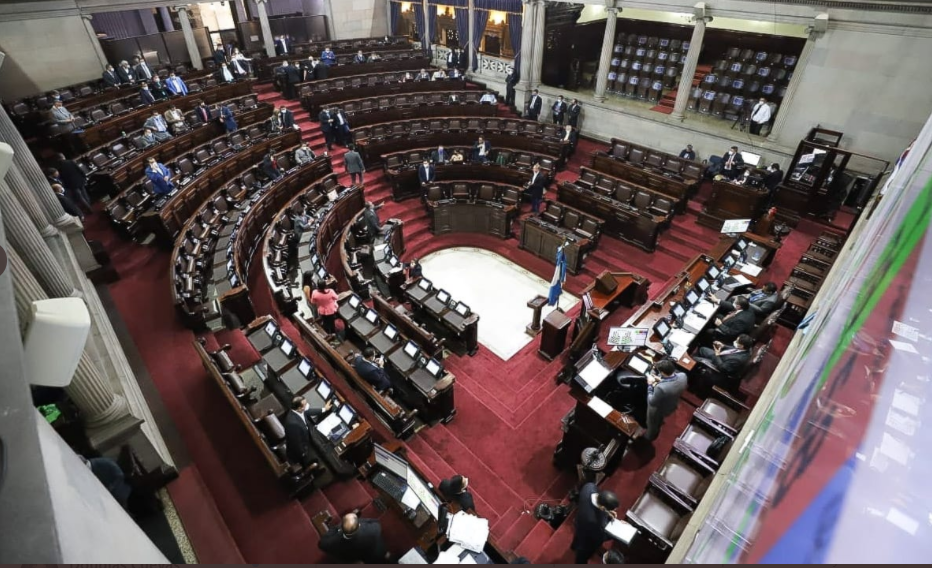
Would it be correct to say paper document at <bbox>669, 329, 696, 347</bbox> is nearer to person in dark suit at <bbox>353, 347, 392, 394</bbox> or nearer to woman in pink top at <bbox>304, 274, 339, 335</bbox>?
person in dark suit at <bbox>353, 347, 392, 394</bbox>

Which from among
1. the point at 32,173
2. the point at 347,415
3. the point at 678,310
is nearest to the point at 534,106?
the point at 678,310

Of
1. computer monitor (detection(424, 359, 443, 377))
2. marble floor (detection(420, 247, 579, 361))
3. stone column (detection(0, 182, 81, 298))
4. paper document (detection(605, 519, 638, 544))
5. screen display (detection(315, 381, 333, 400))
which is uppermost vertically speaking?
stone column (detection(0, 182, 81, 298))

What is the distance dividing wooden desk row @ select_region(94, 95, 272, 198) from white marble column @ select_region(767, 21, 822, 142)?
13.2m

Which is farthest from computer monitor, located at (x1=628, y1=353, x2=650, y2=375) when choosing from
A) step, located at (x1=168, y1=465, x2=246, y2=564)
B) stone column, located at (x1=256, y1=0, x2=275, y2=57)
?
stone column, located at (x1=256, y1=0, x2=275, y2=57)

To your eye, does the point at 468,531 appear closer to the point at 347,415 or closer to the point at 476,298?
the point at 347,415

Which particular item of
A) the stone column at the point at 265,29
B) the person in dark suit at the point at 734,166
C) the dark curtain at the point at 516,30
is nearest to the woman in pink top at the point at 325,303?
the person in dark suit at the point at 734,166

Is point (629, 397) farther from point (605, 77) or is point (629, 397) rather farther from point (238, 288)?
point (605, 77)

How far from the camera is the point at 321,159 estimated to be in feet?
37.3

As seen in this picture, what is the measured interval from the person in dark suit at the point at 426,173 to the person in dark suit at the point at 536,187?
2.40 m

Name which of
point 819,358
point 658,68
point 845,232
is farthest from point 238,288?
point 658,68

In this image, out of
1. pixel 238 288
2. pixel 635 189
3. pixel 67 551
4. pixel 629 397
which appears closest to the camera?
pixel 67 551

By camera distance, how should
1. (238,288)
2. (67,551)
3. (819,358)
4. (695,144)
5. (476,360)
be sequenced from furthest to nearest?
(695,144) → (476,360) → (238,288) → (819,358) → (67,551)

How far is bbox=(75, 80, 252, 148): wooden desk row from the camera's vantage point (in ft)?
36.6

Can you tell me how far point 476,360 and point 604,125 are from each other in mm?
9673
